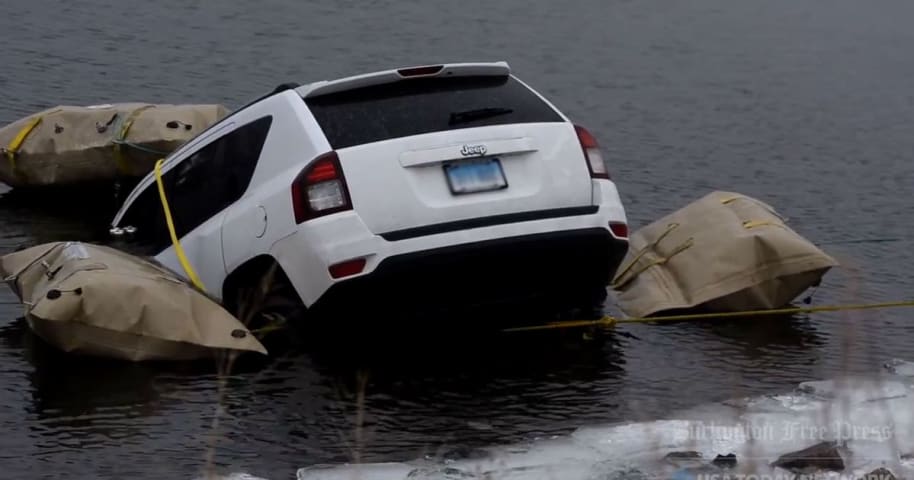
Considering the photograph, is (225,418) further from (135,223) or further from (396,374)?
(135,223)

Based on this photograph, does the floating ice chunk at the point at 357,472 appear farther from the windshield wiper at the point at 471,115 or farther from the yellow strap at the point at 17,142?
the yellow strap at the point at 17,142

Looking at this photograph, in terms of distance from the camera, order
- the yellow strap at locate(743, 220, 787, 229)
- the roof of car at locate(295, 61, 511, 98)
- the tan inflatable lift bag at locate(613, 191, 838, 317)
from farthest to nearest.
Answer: the yellow strap at locate(743, 220, 787, 229)
the tan inflatable lift bag at locate(613, 191, 838, 317)
the roof of car at locate(295, 61, 511, 98)

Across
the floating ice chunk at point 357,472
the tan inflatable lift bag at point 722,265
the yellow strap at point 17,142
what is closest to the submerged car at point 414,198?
the tan inflatable lift bag at point 722,265

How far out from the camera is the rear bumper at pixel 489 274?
789 cm

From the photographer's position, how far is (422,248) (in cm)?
786

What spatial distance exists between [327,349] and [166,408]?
125 centimetres

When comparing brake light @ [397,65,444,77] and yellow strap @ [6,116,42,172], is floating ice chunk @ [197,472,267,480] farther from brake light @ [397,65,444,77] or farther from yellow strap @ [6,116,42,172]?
yellow strap @ [6,116,42,172]

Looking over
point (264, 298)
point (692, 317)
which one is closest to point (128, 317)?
point (264, 298)

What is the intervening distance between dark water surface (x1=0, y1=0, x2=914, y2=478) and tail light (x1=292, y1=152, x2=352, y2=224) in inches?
36.3

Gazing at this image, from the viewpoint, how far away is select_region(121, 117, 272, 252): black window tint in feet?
28.2

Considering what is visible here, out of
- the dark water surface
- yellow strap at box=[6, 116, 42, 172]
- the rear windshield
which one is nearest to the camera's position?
the dark water surface

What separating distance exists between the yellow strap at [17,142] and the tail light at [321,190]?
484 cm

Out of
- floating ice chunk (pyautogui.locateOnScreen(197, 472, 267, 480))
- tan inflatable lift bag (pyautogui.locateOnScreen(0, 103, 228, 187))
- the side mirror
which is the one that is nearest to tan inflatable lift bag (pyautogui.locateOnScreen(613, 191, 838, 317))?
the side mirror

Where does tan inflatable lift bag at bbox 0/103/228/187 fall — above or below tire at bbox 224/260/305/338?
above
